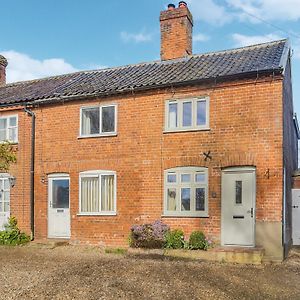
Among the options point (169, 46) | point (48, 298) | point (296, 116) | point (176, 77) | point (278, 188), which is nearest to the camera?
point (48, 298)

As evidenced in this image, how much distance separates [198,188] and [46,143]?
21.8 feet

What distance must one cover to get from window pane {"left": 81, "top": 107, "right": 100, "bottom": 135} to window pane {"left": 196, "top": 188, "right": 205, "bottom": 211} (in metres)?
4.61

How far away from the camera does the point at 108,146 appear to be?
675 inches

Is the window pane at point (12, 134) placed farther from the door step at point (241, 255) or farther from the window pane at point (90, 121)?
the door step at point (241, 255)

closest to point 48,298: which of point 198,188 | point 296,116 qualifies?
point 198,188

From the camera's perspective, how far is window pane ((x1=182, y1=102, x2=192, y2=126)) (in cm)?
1591

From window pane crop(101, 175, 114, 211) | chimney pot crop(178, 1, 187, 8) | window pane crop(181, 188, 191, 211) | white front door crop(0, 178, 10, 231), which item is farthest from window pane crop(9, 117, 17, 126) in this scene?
chimney pot crop(178, 1, 187, 8)

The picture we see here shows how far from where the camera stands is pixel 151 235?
15289 mm

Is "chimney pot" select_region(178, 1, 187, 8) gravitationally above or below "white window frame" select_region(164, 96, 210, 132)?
above

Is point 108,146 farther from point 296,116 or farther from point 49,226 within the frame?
point 296,116

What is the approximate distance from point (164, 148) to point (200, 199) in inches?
85.7

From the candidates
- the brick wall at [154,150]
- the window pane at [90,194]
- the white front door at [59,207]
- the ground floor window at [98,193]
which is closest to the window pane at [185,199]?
the brick wall at [154,150]

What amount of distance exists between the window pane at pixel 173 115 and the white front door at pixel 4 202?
25.0ft

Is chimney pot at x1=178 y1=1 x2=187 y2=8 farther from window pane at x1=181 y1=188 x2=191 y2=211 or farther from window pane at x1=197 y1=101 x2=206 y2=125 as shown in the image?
window pane at x1=181 y1=188 x2=191 y2=211
